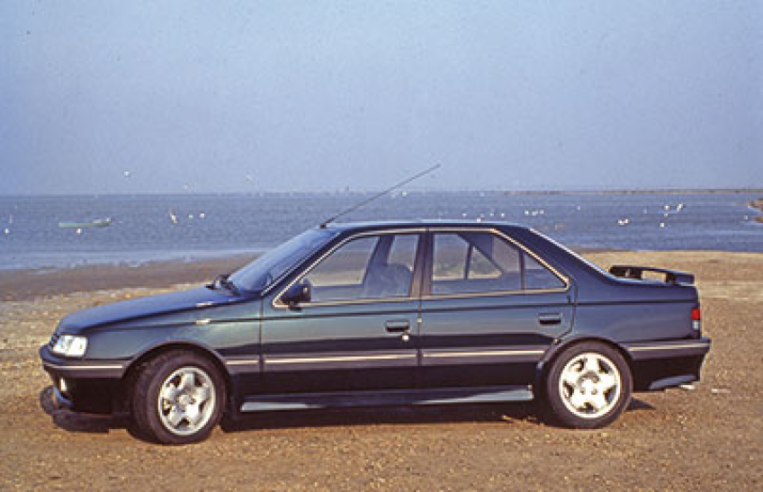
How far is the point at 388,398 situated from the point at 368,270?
981mm

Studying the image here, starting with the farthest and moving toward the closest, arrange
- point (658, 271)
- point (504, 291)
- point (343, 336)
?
point (658, 271) → point (504, 291) → point (343, 336)

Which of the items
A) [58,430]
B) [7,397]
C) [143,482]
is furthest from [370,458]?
[7,397]

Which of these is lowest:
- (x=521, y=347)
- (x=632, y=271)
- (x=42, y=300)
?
(x=42, y=300)

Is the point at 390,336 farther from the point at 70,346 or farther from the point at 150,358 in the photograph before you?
the point at 70,346

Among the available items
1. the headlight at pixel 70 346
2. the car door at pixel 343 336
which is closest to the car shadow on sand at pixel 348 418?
the car door at pixel 343 336

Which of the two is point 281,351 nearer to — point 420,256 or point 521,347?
point 420,256

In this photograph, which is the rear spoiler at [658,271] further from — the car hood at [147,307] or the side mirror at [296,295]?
the car hood at [147,307]

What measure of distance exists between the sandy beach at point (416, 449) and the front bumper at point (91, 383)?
12.1 inches

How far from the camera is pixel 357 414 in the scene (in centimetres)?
772

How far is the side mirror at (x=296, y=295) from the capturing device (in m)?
6.71

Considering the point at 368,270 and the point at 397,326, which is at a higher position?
the point at 368,270

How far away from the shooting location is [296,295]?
6699 millimetres

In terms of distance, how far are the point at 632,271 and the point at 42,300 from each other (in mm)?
15007

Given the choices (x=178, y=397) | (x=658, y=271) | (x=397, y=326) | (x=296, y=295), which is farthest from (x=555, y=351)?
(x=178, y=397)
